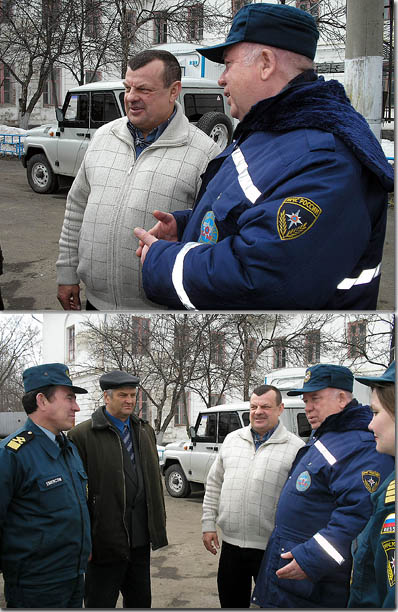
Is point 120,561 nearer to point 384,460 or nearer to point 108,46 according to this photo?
point 384,460

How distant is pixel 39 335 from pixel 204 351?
0.43 m

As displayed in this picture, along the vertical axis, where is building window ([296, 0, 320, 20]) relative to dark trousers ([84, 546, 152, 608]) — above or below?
above

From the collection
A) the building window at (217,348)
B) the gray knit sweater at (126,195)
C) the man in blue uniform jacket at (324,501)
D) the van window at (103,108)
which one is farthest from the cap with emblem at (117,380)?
the van window at (103,108)

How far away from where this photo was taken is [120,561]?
1.80 m

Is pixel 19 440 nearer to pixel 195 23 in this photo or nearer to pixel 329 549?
pixel 329 549

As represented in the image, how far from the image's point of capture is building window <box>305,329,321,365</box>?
1647 mm

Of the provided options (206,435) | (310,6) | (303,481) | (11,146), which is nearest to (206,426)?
(206,435)

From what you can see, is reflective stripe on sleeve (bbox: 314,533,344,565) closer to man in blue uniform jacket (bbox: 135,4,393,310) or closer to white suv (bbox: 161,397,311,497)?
white suv (bbox: 161,397,311,497)

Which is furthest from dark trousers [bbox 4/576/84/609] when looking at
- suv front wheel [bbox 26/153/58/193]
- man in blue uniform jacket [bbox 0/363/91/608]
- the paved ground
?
suv front wheel [bbox 26/153/58/193]

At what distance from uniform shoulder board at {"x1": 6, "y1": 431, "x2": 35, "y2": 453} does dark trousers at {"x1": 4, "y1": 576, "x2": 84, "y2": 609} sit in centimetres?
36

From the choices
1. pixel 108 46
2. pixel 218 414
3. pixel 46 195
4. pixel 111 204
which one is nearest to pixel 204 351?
pixel 218 414

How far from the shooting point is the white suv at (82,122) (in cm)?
802

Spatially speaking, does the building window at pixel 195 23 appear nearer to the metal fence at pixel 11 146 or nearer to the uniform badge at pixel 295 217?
the uniform badge at pixel 295 217

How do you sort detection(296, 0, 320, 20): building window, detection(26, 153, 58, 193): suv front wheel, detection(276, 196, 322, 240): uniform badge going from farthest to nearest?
1. detection(26, 153, 58, 193): suv front wheel
2. detection(296, 0, 320, 20): building window
3. detection(276, 196, 322, 240): uniform badge
